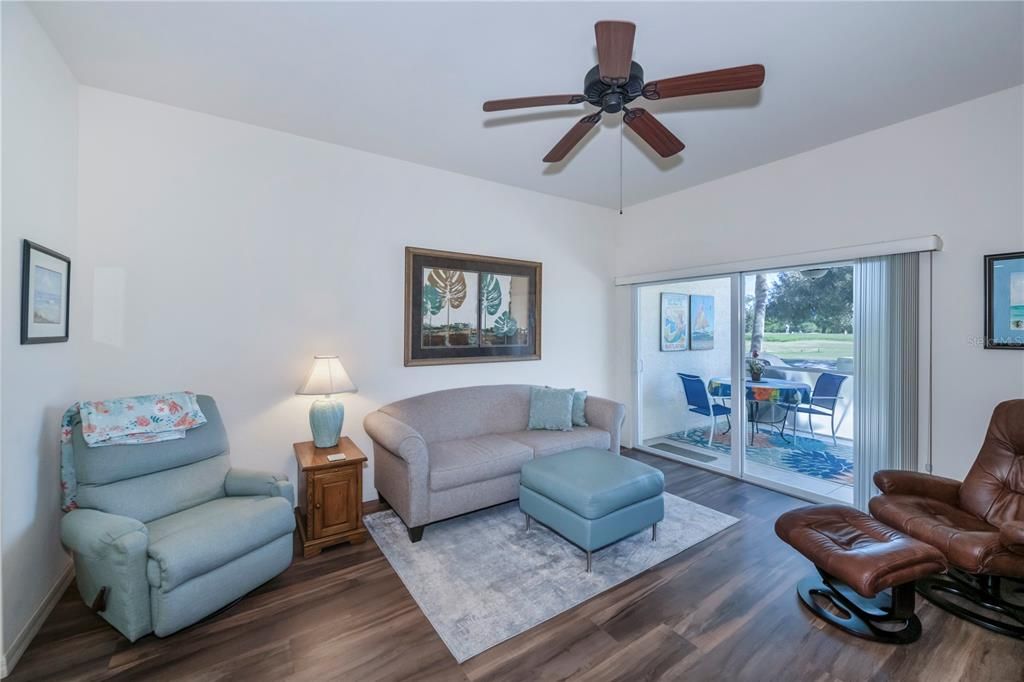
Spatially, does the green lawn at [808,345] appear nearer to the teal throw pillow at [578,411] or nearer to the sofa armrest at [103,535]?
the teal throw pillow at [578,411]

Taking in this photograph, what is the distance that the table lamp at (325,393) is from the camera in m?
2.90

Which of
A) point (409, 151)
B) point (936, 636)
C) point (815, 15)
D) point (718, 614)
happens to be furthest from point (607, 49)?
point (936, 636)

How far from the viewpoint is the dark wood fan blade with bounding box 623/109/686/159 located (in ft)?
6.70

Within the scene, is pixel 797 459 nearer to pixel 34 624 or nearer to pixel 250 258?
pixel 250 258

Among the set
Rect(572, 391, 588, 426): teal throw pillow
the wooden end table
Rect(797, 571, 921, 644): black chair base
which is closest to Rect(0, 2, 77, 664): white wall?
the wooden end table

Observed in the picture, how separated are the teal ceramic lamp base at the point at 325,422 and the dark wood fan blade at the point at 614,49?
2.62 metres

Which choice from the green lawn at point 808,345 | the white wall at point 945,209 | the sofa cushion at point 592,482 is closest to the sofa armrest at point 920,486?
the white wall at point 945,209

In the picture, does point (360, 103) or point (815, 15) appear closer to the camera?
point (815, 15)

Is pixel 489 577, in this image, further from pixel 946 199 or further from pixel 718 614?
pixel 946 199

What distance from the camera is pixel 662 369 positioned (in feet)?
16.0

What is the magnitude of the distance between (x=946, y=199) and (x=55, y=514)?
586 centimetres

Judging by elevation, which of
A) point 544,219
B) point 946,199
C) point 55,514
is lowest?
point 55,514

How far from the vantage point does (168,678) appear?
1.71 m

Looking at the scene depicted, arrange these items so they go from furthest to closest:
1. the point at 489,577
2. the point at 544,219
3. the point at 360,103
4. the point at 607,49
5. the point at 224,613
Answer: the point at 544,219 < the point at 360,103 < the point at 489,577 < the point at 224,613 < the point at 607,49
